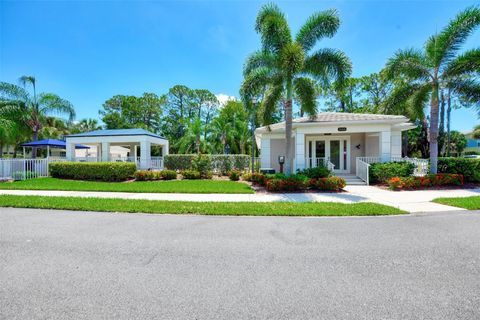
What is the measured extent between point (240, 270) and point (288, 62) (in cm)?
916

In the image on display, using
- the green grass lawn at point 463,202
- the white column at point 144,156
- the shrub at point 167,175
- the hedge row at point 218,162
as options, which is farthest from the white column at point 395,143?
the white column at point 144,156

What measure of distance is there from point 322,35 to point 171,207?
416 inches

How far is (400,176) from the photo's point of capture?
1137cm

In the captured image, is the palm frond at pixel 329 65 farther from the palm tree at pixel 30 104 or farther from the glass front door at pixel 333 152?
the palm tree at pixel 30 104

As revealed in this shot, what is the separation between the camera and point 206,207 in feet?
22.6

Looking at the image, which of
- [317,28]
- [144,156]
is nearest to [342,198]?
[317,28]

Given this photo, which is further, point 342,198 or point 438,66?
point 438,66

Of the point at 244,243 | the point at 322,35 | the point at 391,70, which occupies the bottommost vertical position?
the point at 244,243

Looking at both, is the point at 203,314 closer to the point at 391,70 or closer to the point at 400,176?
the point at 400,176

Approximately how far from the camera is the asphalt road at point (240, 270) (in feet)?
7.58

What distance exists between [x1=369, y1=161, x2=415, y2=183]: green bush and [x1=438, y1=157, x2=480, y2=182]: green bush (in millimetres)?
2369

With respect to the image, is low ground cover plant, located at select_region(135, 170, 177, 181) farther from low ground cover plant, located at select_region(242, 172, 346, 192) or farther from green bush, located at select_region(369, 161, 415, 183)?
green bush, located at select_region(369, 161, 415, 183)

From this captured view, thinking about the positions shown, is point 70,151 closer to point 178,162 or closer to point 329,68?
point 178,162

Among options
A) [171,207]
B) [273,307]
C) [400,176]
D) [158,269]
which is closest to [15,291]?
[158,269]
